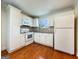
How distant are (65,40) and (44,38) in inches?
62.7

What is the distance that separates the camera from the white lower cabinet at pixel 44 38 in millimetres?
3912

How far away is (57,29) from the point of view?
323cm

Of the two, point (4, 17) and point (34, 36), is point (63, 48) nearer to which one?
point (34, 36)

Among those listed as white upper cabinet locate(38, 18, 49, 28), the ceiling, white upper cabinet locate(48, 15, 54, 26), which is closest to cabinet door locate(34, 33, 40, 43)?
white upper cabinet locate(38, 18, 49, 28)

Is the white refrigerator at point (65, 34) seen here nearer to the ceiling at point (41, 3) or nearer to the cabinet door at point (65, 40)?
the cabinet door at point (65, 40)

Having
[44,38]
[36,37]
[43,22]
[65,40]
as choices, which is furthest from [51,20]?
[65,40]

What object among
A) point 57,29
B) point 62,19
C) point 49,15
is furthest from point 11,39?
point 49,15

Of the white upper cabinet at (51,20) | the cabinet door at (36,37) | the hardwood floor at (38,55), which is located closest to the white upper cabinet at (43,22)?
the white upper cabinet at (51,20)

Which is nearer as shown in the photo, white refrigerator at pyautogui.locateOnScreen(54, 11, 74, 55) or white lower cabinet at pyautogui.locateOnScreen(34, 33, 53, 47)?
white refrigerator at pyautogui.locateOnScreen(54, 11, 74, 55)

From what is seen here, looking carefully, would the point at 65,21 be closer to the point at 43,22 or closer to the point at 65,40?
the point at 65,40

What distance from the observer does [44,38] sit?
430 centimetres

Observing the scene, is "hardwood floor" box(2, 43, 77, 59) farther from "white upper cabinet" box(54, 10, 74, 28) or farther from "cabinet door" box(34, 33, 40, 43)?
"cabinet door" box(34, 33, 40, 43)

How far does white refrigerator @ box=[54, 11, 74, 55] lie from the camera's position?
276 cm

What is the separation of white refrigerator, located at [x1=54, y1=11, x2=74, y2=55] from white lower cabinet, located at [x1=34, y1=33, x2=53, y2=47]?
660 mm
